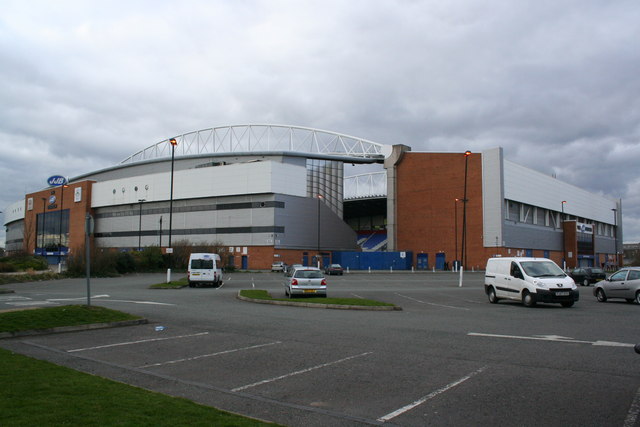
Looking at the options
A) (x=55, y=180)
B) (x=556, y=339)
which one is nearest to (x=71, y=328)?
(x=556, y=339)

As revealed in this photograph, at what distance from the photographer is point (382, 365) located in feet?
26.1

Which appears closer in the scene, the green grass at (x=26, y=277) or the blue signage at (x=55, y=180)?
the green grass at (x=26, y=277)

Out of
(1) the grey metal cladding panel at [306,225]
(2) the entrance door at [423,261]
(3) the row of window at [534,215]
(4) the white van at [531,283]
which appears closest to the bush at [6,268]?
(1) the grey metal cladding panel at [306,225]

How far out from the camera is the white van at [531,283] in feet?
57.7

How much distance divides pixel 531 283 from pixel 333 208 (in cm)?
6916

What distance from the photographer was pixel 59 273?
1661 inches

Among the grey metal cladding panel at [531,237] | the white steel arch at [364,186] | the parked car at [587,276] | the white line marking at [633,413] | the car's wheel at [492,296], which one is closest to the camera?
the white line marking at [633,413]

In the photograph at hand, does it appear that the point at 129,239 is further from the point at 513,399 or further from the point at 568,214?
the point at 513,399

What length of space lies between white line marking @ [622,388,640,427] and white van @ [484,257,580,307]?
12268 mm

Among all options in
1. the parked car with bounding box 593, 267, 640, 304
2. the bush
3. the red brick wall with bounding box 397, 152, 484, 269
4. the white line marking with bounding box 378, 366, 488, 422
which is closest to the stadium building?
the red brick wall with bounding box 397, 152, 484, 269

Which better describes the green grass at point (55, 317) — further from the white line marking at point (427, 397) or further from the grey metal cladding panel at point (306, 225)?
the grey metal cladding panel at point (306, 225)

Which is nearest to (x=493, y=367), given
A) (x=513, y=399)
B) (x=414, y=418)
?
(x=513, y=399)

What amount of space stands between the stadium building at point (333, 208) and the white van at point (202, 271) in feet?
93.3

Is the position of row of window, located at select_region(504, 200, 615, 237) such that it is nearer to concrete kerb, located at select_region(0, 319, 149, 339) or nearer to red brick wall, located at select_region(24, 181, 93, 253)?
concrete kerb, located at select_region(0, 319, 149, 339)
